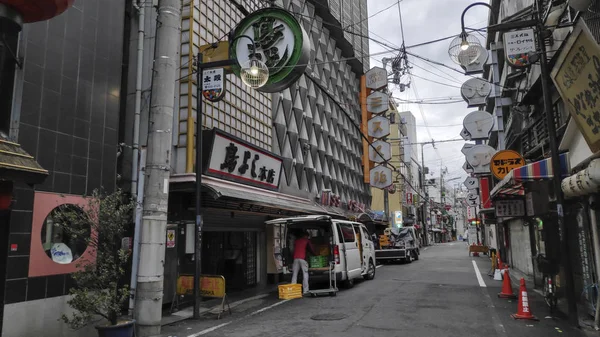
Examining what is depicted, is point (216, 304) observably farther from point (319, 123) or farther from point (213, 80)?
point (319, 123)

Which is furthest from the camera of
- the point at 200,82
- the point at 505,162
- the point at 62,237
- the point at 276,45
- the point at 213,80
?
the point at 505,162

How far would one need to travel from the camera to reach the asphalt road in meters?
8.22

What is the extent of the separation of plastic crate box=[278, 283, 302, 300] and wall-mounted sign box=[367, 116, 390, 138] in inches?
820

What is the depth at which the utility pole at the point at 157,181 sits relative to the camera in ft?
27.1

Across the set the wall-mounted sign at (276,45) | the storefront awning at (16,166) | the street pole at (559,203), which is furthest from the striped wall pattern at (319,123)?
the storefront awning at (16,166)

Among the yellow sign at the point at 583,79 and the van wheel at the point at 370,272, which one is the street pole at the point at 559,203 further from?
the van wheel at the point at 370,272

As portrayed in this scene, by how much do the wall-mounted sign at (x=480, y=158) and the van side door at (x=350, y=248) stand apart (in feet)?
29.7

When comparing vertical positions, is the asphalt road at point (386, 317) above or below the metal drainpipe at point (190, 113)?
below

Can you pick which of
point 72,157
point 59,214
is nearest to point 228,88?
point 72,157

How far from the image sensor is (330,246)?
44.4 ft

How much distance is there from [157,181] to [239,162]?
5652 millimetres

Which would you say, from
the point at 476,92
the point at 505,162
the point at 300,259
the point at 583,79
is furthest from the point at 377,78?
the point at 583,79

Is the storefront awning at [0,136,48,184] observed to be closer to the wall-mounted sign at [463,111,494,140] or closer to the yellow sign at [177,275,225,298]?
the yellow sign at [177,275,225,298]

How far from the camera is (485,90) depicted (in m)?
20.4
